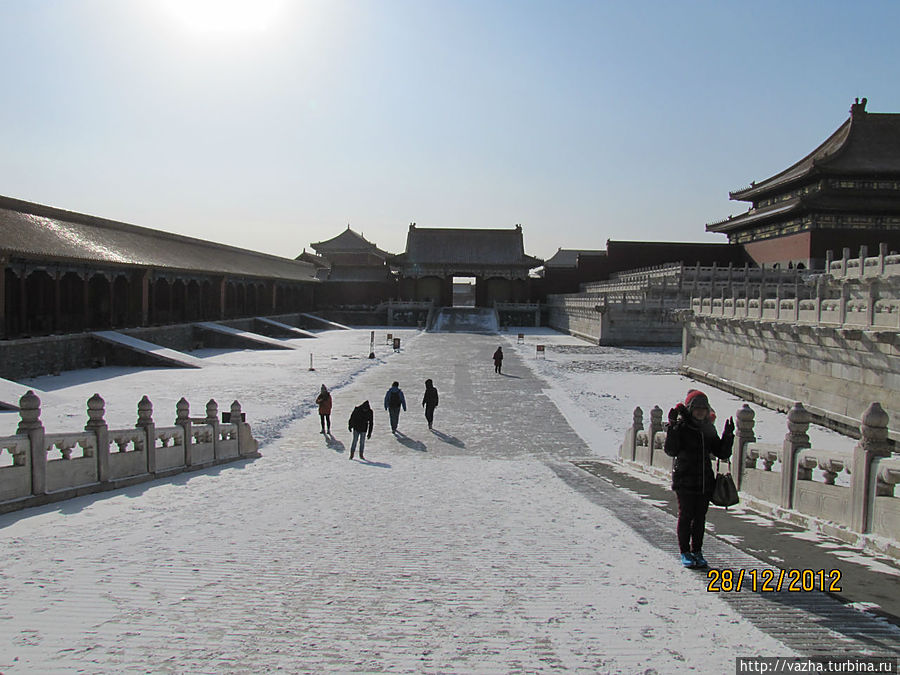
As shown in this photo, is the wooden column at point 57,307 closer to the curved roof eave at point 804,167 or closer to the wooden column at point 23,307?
the wooden column at point 23,307

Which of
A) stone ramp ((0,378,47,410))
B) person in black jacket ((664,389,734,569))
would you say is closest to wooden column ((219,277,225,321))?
stone ramp ((0,378,47,410))

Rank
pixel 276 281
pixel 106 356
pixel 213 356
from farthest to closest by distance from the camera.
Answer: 1. pixel 276 281
2. pixel 213 356
3. pixel 106 356

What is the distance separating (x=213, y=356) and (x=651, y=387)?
18982 millimetres

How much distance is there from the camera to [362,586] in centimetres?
459

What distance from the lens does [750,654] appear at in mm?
3568

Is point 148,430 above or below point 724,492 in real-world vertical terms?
below

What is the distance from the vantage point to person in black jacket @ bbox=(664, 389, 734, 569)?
467 centimetres

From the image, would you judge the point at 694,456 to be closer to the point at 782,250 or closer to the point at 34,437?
the point at 34,437

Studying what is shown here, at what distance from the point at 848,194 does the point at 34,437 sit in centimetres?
3945

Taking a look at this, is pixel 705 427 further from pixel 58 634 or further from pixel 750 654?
pixel 58 634

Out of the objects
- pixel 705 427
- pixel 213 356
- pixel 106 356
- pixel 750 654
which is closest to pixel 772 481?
pixel 705 427

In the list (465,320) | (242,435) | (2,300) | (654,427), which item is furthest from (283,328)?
(654,427)

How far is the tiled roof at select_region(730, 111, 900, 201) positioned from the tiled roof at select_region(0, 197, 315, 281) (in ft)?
113
